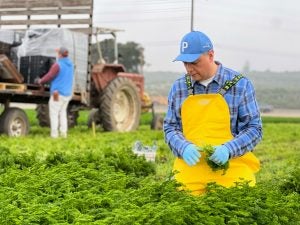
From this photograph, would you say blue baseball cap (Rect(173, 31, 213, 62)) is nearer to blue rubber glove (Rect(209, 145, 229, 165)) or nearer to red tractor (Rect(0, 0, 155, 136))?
blue rubber glove (Rect(209, 145, 229, 165))

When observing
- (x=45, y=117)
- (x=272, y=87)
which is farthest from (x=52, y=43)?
(x=272, y=87)

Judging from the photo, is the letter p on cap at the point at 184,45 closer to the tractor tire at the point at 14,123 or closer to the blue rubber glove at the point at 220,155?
the blue rubber glove at the point at 220,155

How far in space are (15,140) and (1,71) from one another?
1.70 metres

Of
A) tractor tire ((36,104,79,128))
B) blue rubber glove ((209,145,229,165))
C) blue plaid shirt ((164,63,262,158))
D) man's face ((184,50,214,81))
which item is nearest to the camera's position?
blue rubber glove ((209,145,229,165))

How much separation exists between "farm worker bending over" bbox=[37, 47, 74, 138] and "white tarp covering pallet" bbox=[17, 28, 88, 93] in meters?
0.73

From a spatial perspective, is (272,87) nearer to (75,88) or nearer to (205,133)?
(75,88)

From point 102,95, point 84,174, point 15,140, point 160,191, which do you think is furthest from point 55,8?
point 160,191

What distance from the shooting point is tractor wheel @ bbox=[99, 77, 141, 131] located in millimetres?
17469

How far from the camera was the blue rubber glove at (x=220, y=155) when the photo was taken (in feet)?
16.1

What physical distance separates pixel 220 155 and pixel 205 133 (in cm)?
32

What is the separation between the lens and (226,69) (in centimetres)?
522

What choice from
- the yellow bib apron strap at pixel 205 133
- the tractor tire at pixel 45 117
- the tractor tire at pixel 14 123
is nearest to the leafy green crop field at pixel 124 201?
the yellow bib apron strap at pixel 205 133

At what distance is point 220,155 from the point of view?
490cm

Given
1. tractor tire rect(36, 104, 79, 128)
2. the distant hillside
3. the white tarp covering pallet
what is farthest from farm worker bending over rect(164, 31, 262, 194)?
the distant hillside
